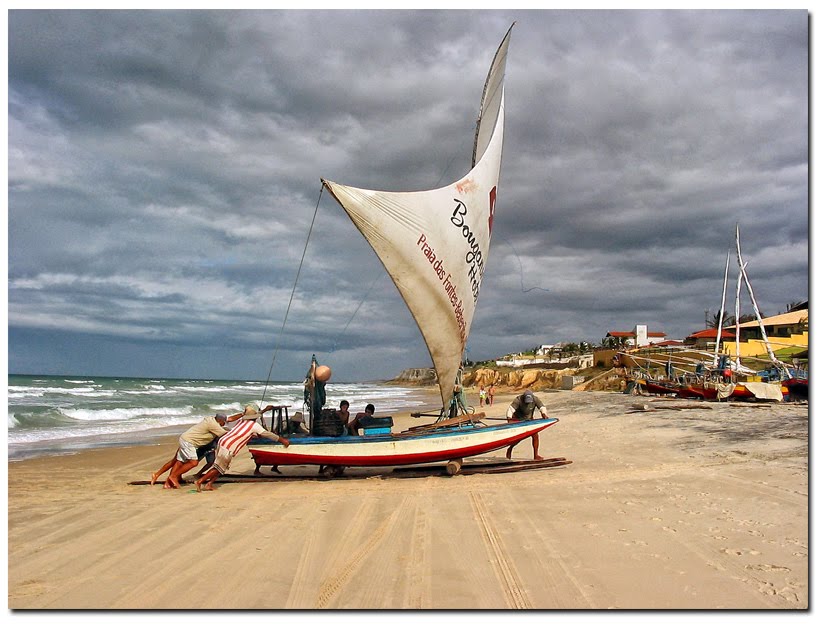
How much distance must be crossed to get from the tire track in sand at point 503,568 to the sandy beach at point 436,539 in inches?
0.9

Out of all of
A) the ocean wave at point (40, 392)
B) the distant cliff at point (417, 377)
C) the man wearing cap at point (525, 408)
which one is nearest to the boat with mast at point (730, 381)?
the man wearing cap at point (525, 408)

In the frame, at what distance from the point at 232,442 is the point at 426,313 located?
13.8 feet

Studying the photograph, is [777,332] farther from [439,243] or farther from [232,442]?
[232,442]

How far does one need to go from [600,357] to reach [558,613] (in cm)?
5805

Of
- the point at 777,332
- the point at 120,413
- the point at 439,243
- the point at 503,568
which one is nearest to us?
the point at 503,568

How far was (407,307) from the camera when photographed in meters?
10.5

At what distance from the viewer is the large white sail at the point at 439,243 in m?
10.1

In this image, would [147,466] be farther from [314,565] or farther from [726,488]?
[726,488]

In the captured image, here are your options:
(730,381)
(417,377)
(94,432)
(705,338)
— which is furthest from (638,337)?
(417,377)

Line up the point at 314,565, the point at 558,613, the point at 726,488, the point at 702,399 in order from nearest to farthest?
the point at 558,613 → the point at 314,565 → the point at 726,488 → the point at 702,399

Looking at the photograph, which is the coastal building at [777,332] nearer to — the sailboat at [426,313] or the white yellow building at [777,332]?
the white yellow building at [777,332]

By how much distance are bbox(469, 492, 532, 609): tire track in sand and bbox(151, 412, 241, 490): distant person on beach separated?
5.26 metres

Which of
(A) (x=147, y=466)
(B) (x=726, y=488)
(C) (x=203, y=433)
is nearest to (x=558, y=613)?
(B) (x=726, y=488)

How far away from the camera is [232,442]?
10.0 meters
